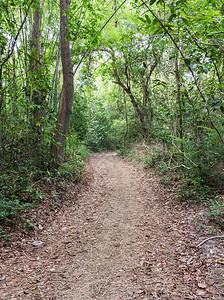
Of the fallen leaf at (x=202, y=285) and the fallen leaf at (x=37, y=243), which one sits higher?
the fallen leaf at (x=202, y=285)

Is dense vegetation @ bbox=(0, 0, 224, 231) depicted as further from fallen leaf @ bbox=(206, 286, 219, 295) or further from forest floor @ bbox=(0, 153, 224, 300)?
fallen leaf @ bbox=(206, 286, 219, 295)

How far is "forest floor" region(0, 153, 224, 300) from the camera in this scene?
5.90 ft

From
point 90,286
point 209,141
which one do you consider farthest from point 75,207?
point 209,141

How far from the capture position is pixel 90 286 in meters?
1.88

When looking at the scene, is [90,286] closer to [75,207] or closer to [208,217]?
[208,217]

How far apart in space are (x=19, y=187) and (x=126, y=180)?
3559 millimetres

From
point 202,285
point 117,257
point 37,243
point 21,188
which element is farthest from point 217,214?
point 21,188

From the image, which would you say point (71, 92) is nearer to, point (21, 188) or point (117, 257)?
point (21, 188)

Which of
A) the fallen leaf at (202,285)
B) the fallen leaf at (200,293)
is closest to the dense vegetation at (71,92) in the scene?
the fallen leaf at (202,285)

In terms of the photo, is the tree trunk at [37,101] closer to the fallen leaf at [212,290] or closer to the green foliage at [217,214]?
the green foliage at [217,214]

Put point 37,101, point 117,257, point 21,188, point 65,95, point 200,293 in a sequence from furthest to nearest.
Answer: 1. point 65,95
2. point 37,101
3. point 21,188
4. point 117,257
5. point 200,293

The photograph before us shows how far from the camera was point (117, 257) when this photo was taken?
92.7 inches

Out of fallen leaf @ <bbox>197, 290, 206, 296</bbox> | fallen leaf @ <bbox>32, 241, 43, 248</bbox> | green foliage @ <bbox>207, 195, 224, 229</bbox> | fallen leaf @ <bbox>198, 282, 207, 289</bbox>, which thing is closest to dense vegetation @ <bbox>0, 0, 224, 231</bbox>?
green foliage @ <bbox>207, 195, 224, 229</bbox>

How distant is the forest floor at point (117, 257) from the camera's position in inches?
70.8
